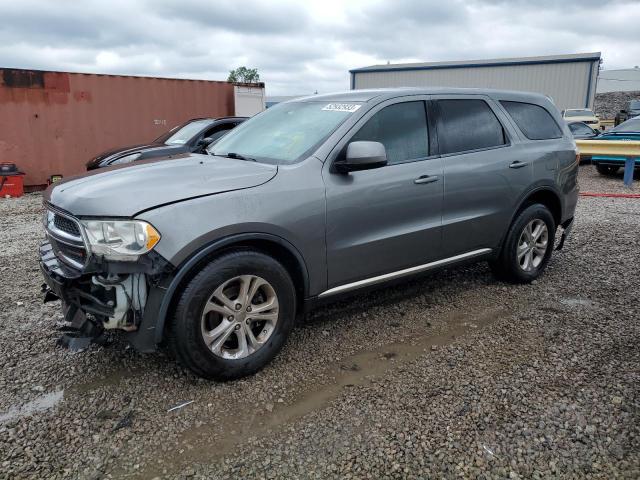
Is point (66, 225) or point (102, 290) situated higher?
point (66, 225)

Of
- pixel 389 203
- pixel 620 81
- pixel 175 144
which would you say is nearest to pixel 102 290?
pixel 389 203

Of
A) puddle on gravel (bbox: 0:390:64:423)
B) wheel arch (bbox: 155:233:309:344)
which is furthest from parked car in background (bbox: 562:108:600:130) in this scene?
puddle on gravel (bbox: 0:390:64:423)

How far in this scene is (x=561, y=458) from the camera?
2357mm

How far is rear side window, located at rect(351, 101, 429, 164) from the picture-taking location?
11.8 feet

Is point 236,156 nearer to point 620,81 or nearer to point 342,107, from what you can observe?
point 342,107

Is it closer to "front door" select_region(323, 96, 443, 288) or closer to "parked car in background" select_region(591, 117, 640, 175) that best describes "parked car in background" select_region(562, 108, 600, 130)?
"parked car in background" select_region(591, 117, 640, 175)

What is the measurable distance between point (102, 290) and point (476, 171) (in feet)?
9.73

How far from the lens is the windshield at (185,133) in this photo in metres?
9.21

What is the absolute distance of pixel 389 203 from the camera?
3.53 metres

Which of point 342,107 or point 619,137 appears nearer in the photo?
point 342,107

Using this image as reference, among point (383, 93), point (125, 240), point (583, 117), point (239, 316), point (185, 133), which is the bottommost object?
point (239, 316)

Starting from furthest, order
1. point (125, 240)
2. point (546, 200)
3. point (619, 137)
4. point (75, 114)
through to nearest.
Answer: point (75, 114) → point (619, 137) → point (546, 200) → point (125, 240)

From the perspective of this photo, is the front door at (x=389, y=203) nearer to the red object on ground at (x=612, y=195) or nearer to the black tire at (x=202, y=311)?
the black tire at (x=202, y=311)

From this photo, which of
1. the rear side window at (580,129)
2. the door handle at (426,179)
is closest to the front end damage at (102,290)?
the door handle at (426,179)
